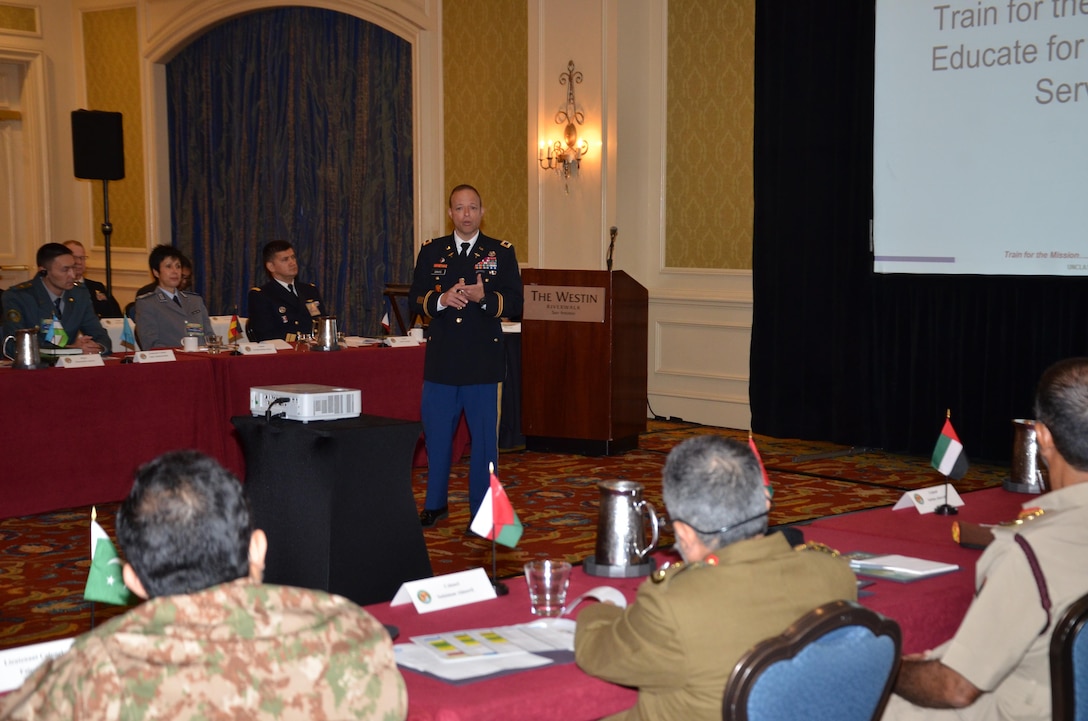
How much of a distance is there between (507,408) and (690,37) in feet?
10.2

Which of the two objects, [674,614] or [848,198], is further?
[848,198]

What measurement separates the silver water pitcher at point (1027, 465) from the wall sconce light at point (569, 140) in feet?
Answer: 18.5

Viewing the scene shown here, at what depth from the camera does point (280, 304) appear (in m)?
6.73

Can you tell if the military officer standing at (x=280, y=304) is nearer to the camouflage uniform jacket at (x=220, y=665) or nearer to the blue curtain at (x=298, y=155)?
the blue curtain at (x=298, y=155)

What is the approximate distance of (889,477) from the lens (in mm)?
6707

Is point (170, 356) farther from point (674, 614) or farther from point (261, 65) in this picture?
point (261, 65)

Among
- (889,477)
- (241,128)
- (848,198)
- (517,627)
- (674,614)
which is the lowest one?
(889,477)

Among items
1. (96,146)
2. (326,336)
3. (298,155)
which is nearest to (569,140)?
(326,336)

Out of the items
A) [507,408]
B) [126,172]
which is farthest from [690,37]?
[126,172]

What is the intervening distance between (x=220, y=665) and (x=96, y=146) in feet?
34.6

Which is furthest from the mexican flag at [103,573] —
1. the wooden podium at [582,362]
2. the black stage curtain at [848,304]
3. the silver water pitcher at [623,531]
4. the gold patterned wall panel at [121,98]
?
the gold patterned wall panel at [121,98]

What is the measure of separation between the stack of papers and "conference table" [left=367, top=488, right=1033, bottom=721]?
2 centimetres

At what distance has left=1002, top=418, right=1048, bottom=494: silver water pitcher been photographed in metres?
3.51

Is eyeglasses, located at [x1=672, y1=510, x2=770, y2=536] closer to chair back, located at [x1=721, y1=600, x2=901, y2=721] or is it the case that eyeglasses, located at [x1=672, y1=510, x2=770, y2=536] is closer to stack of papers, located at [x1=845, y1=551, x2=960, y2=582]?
chair back, located at [x1=721, y1=600, x2=901, y2=721]
